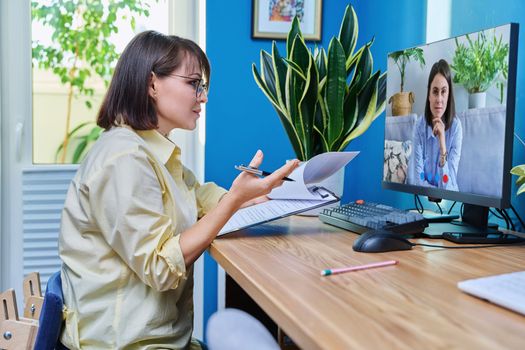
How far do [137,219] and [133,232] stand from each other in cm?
3

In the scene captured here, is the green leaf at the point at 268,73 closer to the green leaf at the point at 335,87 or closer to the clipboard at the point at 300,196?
the green leaf at the point at 335,87

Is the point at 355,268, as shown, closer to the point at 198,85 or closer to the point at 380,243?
the point at 380,243

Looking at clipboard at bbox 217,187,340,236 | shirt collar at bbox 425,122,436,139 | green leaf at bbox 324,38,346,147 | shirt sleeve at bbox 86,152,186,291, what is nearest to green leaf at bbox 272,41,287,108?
green leaf at bbox 324,38,346,147

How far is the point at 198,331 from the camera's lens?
2.49m

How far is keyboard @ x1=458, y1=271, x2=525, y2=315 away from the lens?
78 centimetres

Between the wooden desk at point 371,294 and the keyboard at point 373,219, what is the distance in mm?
61

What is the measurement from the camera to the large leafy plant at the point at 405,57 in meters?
1.53

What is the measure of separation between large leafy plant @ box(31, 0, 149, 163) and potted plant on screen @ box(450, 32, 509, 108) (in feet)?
5.04

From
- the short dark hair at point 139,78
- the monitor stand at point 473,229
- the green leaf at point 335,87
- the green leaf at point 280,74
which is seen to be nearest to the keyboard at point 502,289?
the monitor stand at point 473,229

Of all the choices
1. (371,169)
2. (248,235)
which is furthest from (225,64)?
(248,235)

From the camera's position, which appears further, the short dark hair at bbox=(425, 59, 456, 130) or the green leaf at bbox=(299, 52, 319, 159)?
the green leaf at bbox=(299, 52, 319, 159)

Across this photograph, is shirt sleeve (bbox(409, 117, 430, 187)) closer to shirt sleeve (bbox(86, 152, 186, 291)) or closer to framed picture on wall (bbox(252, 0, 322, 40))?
shirt sleeve (bbox(86, 152, 186, 291))

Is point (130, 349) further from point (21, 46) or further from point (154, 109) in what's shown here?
point (21, 46)

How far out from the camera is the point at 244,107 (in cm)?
241
